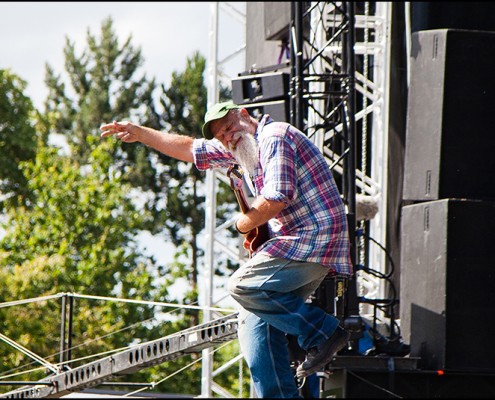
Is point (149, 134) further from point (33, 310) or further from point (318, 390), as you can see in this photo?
point (33, 310)

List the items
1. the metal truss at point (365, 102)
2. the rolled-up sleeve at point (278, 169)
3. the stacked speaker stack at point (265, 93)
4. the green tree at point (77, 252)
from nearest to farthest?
the rolled-up sleeve at point (278, 169) → the stacked speaker stack at point (265, 93) → the metal truss at point (365, 102) → the green tree at point (77, 252)

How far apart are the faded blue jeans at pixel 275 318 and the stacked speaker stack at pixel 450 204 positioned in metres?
2.95

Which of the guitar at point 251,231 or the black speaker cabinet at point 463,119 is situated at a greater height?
the black speaker cabinet at point 463,119

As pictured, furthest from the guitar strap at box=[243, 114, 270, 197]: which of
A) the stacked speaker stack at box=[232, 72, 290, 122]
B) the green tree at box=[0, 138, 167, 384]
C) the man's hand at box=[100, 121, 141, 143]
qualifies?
the green tree at box=[0, 138, 167, 384]

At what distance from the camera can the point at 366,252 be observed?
9.02 m

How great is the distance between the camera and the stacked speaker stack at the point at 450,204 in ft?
26.2

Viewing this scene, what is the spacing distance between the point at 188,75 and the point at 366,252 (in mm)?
23441

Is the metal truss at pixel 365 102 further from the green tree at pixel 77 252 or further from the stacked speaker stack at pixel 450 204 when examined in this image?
the green tree at pixel 77 252

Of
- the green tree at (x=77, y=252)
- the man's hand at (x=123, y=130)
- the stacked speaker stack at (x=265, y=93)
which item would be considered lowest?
the green tree at (x=77, y=252)

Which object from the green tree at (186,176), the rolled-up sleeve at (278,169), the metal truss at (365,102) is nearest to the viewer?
the rolled-up sleeve at (278,169)

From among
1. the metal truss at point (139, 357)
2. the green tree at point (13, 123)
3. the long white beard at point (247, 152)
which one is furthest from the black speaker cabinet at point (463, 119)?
the green tree at point (13, 123)

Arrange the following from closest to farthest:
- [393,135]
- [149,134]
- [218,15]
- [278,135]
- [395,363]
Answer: [278,135]
[149,134]
[395,363]
[393,135]
[218,15]

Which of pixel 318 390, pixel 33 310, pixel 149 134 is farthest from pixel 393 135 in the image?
pixel 33 310

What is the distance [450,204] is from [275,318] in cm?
320
